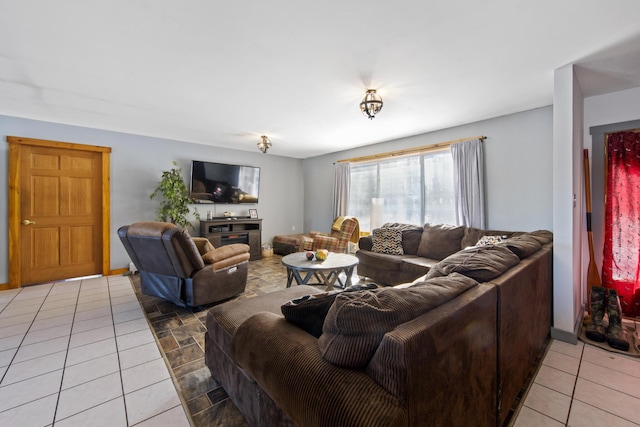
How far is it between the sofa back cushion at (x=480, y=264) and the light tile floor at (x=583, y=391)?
0.83 m

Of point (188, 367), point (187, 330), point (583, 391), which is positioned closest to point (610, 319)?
point (583, 391)

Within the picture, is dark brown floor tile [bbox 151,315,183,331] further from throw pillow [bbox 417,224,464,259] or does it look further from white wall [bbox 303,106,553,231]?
white wall [bbox 303,106,553,231]

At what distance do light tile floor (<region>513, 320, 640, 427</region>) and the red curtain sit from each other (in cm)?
101

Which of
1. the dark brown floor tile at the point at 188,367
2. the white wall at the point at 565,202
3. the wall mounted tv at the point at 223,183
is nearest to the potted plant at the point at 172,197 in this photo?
the wall mounted tv at the point at 223,183

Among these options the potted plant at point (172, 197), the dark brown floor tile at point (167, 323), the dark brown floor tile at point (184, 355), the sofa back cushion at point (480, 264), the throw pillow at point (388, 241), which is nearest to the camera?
the sofa back cushion at point (480, 264)

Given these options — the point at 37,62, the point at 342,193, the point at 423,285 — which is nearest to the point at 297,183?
the point at 342,193

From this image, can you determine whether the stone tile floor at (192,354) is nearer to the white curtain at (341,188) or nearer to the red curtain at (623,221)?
the white curtain at (341,188)

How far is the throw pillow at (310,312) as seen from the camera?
1160 mm

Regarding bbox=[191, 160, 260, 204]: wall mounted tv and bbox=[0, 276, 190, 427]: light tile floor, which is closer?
bbox=[0, 276, 190, 427]: light tile floor

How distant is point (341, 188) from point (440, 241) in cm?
251

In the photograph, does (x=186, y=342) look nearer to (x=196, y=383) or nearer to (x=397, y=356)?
(x=196, y=383)

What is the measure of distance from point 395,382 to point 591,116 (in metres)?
3.77

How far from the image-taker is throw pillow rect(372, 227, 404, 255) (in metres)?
3.94

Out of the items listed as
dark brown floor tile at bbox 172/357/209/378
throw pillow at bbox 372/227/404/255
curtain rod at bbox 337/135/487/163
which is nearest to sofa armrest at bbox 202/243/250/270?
dark brown floor tile at bbox 172/357/209/378
